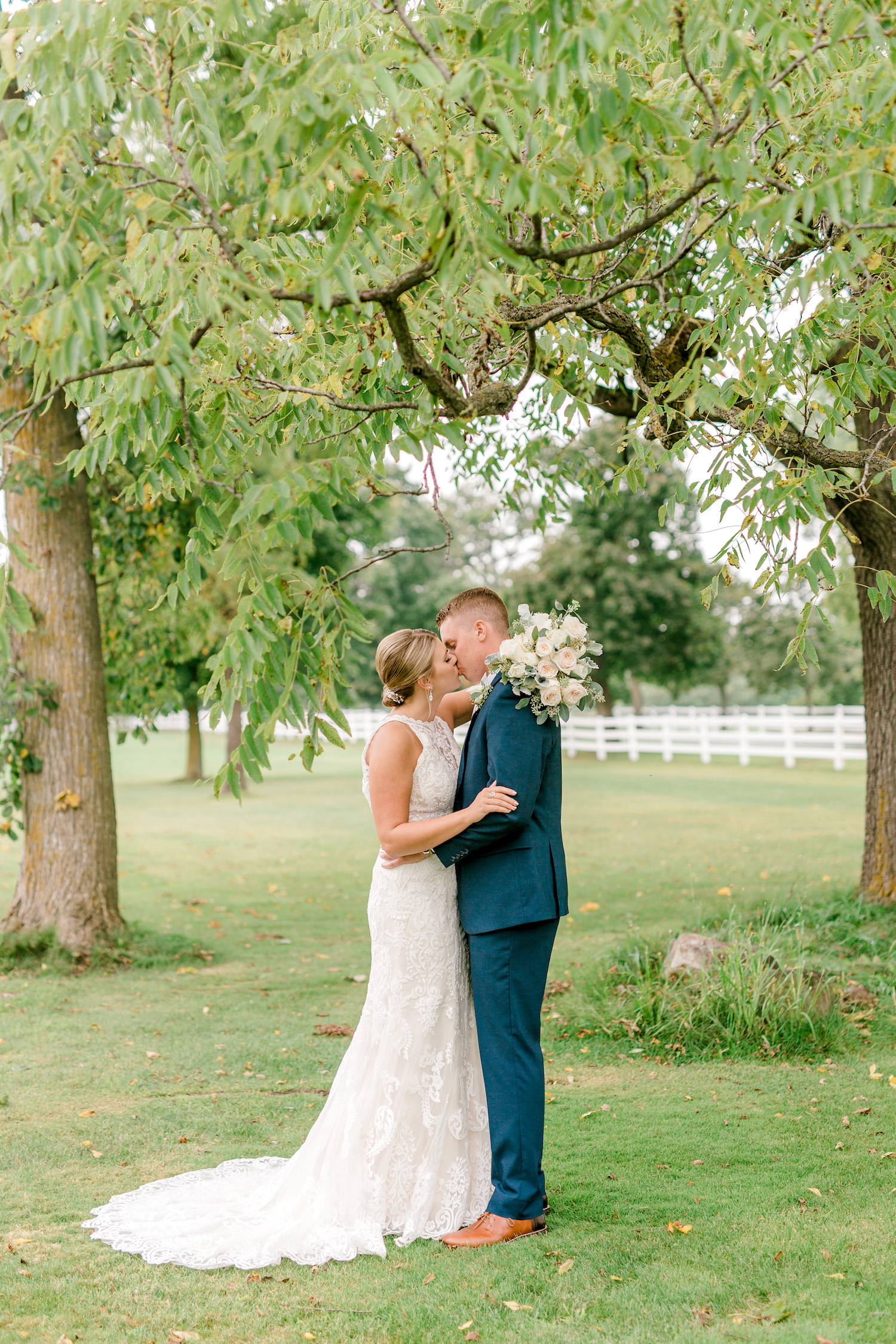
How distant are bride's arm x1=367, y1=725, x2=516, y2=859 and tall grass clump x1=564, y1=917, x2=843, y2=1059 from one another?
9.88 ft

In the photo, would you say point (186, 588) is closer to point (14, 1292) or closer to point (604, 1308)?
point (14, 1292)

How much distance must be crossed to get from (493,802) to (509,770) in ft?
0.45

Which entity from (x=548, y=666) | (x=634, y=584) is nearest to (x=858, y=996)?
(x=548, y=666)

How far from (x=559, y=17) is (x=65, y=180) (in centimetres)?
149

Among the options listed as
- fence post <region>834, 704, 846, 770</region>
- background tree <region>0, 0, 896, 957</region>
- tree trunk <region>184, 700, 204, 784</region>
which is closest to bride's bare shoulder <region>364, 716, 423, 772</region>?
background tree <region>0, 0, 896, 957</region>

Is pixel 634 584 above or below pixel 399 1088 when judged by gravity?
above

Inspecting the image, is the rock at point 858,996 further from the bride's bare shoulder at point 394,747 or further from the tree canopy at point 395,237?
the bride's bare shoulder at point 394,747

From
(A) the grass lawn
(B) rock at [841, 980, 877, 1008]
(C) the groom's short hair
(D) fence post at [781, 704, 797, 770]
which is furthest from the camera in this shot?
(D) fence post at [781, 704, 797, 770]

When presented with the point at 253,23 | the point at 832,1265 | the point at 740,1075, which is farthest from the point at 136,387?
the point at 740,1075

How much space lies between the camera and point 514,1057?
13.2 feet

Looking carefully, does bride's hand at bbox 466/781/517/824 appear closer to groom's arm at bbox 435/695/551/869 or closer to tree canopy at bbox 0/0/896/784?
groom's arm at bbox 435/695/551/869

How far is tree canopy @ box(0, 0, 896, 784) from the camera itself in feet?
9.09

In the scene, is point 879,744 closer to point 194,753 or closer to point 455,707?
point 455,707

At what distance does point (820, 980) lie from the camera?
653 centimetres
